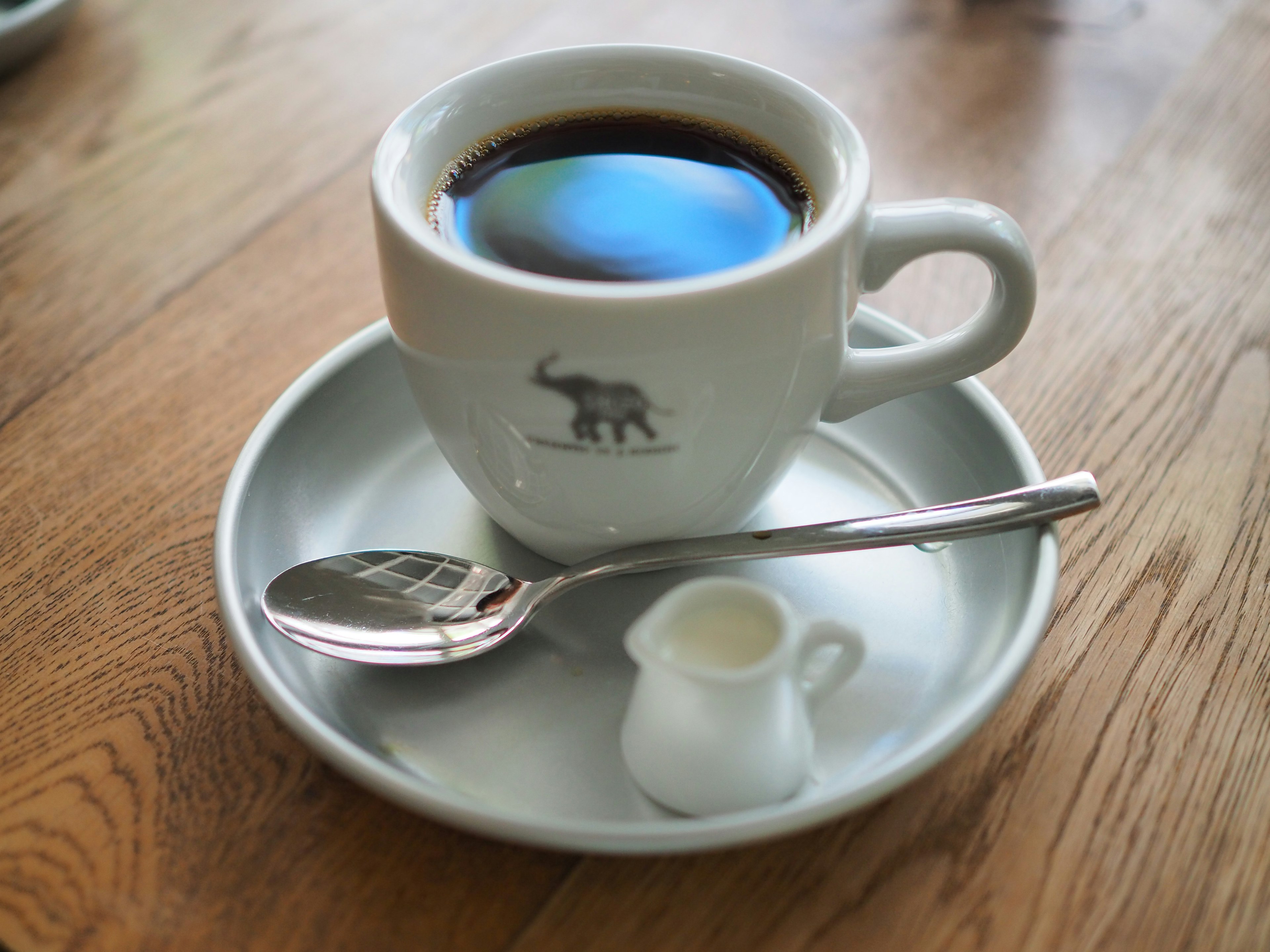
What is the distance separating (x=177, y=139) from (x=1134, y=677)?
3.42 ft

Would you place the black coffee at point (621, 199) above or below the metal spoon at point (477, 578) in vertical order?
above

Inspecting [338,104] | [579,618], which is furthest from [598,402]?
[338,104]

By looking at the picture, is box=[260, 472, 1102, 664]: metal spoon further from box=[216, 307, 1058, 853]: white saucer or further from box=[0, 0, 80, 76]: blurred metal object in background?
box=[0, 0, 80, 76]: blurred metal object in background

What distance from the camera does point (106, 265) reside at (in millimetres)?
978

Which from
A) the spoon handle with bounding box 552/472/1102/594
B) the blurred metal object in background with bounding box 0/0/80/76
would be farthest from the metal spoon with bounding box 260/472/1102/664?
the blurred metal object in background with bounding box 0/0/80/76

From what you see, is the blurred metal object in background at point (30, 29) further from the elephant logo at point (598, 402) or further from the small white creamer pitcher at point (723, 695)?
the small white creamer pitcher at point (723, 695)

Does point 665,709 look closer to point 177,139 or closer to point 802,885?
point 802,885

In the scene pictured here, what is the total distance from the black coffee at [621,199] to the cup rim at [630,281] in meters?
0.02

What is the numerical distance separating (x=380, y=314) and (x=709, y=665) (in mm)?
532

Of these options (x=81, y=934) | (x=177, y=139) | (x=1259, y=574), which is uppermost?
(x=177, y=139)

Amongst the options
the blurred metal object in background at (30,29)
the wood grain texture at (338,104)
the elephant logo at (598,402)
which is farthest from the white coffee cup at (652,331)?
the blurred metal object in background at (30,29)


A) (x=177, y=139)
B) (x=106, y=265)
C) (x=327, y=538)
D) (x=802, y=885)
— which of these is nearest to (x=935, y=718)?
(x=802, y=885)

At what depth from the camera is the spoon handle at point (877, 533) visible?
2.01 ft

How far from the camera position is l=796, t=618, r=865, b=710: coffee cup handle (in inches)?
20.3
